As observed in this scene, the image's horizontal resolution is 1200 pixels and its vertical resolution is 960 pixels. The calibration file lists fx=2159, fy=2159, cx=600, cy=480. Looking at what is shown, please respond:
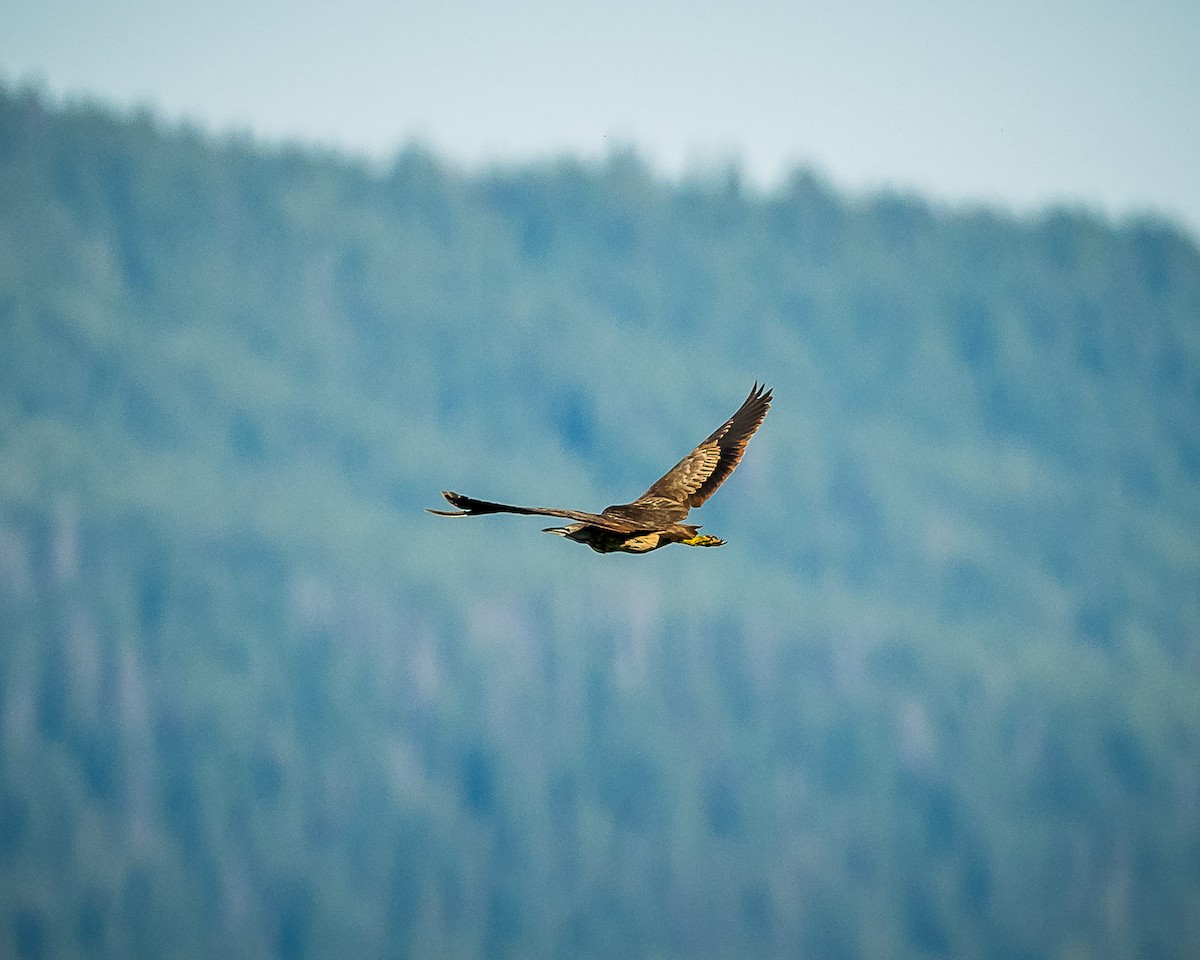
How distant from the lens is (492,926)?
198 meters

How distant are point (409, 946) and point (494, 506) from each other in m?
183

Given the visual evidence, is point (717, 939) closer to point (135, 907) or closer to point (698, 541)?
point (135, 907)

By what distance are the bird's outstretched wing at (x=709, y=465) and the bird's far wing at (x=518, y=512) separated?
2.35 m

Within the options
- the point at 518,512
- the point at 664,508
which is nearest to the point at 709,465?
the point at 664,508

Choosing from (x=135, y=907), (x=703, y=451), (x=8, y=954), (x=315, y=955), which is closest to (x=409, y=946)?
(x=315, y=955)

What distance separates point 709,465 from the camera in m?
21.2

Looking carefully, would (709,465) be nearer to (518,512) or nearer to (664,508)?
(664,508)

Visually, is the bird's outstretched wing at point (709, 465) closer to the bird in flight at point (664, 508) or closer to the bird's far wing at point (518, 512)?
the bird in flight at point (664, 508)

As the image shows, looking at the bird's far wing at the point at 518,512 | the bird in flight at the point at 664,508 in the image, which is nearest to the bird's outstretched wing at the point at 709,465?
the bird in flight at the point at 664,508

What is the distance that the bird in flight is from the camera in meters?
15.0

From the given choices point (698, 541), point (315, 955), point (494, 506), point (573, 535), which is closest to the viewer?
point (494, 506)

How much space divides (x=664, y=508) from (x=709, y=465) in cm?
202

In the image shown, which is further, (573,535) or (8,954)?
(8,954)

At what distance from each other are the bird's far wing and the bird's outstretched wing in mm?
2354
